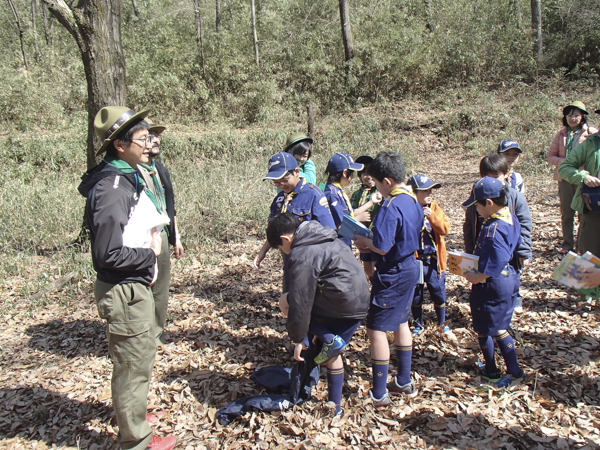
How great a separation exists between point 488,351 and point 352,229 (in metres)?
1.49

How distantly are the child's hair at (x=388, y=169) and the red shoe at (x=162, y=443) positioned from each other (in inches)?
99.0

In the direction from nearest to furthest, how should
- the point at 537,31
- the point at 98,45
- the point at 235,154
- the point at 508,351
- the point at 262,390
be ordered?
the point at 508,351 → the point at 262,390 → the point at 98,45 → the point at 235,154 → the point at 537,31

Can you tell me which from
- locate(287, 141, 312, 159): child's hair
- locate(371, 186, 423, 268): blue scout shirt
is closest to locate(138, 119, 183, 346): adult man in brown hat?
locate(287, 141, 312, 159): child's hair

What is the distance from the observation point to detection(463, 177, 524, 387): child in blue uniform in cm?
314

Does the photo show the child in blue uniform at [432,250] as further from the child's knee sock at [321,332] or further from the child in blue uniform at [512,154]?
the child's knee sock at [321,332]

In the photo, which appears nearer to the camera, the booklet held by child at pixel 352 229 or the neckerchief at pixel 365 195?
the booklet held by child at pixel 352 229

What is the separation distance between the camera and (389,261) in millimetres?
3215

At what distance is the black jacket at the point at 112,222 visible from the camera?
2408mm

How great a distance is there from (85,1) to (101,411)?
5.36 metres

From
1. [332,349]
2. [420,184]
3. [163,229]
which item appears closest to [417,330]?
[420,184]

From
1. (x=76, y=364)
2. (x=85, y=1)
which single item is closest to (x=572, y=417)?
(x=76, y=364)

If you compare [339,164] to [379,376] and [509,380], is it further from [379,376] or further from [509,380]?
[509,380]

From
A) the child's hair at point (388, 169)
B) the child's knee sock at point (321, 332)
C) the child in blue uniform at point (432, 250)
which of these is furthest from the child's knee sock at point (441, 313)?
the child's knee sock at point (321, 332)

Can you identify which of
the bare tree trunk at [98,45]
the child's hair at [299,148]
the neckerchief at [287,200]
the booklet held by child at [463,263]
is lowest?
the booklet held by child at [463,263]
